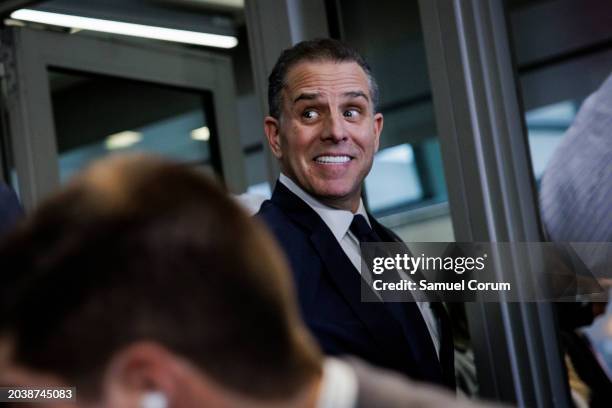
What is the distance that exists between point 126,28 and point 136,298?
11.3 feet

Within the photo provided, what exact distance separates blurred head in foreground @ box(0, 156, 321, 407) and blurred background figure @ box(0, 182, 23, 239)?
889mm

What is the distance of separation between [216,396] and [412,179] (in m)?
1.98

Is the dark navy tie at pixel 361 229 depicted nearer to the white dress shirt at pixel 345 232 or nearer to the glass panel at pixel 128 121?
the white dress shirt at pixel 345 232

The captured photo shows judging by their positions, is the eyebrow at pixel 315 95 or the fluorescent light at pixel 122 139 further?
the fluorescent light at pixel 122 139

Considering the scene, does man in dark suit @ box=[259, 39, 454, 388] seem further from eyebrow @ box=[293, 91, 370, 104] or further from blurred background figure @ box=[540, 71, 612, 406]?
blurred background figure @ box=[540, 71, 612, 406]

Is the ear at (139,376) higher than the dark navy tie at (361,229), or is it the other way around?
the ear at (139,376)

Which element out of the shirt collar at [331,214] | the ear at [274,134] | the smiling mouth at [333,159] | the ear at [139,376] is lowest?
the shirt collar at [331,214]

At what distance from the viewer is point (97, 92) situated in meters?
4.23

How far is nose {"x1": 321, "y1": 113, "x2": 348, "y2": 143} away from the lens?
203 centimetres

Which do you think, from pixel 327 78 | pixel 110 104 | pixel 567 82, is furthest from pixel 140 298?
pixel 110 104

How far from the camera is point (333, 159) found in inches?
79.9

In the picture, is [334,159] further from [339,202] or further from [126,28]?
[126,28]

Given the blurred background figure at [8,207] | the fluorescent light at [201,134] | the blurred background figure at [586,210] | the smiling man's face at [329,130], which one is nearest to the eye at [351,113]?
the smiling man's face at [329,130]

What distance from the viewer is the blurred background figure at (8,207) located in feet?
5.13
